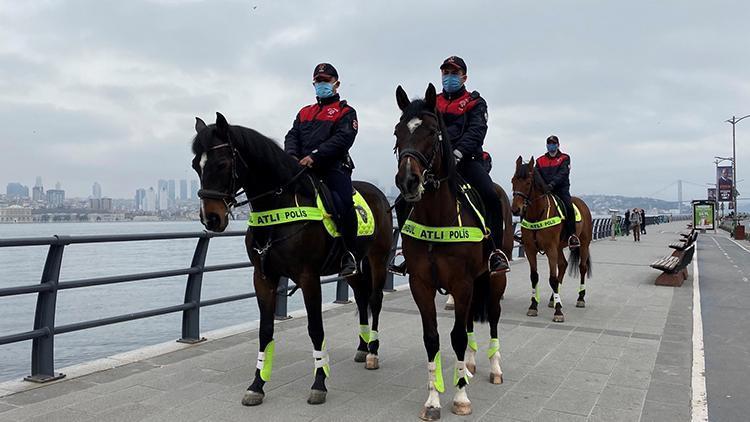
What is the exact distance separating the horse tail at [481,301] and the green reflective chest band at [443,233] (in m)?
1.12

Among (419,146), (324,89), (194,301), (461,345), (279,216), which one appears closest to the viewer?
(419,146)

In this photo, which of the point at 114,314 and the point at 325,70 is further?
the point at 114,314

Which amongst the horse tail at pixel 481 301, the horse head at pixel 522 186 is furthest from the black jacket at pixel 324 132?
the horse head at pixel 522 186

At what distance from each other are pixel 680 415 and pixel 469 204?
2.27 metres

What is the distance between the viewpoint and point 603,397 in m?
4.75

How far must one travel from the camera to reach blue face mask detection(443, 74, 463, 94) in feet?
16.1

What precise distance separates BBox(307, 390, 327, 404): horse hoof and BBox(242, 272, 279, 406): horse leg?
1.29ft

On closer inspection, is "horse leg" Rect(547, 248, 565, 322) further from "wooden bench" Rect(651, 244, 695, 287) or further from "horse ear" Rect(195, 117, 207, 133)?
"horse ear" Rect(195, 117, 207, 133)

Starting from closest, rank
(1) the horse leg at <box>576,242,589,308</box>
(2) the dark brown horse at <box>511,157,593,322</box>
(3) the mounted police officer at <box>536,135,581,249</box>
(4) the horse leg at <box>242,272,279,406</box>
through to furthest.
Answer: (4) the horse leg at <box>242,272,279,406</box> → (2) the dark brown horse at <box>511,157,593,322</box> → (3) the mounted police officer at <box>536,135,581,249</box> → (1) the horse leg at <box>576,242,589,308</box>

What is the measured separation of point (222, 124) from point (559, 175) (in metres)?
6.47

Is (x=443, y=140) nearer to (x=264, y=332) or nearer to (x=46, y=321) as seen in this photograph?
(x=264, y=332)

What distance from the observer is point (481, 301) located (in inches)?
220

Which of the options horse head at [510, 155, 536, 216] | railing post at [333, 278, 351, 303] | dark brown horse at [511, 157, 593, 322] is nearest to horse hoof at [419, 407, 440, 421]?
dark brown horse at [511, 157, 593, 322]

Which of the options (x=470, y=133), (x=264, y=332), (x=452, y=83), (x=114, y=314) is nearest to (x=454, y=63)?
(x=452, y=83)
